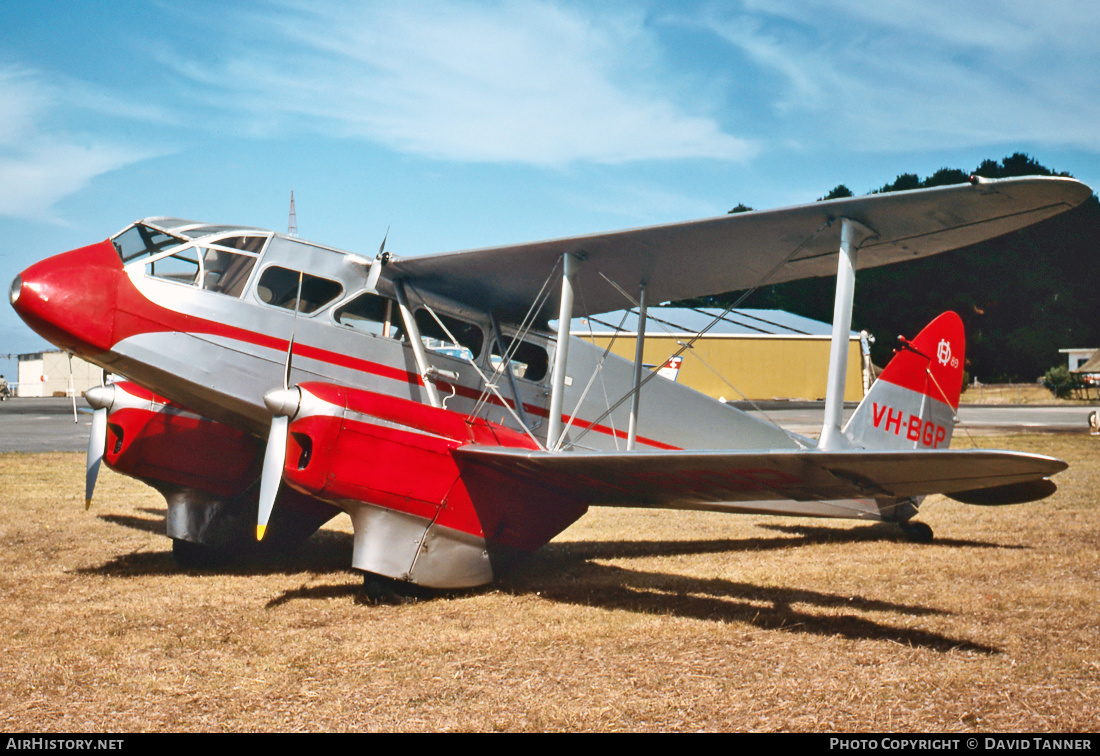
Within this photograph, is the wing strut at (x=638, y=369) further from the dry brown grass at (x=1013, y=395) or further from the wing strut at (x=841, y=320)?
the dry brown grass at (x=1013, y=395)

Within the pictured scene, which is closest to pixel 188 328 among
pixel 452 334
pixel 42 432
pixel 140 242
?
pixel 140 242

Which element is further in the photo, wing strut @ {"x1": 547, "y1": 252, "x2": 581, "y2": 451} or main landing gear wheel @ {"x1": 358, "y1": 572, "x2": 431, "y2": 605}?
wing strut @ {"x1": 547, "y1": 252, "x2": 581, "y2": 451}

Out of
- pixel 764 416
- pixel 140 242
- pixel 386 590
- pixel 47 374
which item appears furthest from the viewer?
pixel 47 374

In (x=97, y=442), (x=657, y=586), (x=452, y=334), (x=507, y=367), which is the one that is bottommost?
(x=657, y=586)

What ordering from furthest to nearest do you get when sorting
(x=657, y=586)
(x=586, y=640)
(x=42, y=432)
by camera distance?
(x=42, y=432), (x=657, y=586), (x=586, y=640)

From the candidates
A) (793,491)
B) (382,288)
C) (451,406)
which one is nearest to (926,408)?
(793,491)

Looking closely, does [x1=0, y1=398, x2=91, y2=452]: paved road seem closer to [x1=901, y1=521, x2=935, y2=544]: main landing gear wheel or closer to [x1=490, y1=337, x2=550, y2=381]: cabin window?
[x1=490, y1=337, x2=550, y2=381]: cabin window

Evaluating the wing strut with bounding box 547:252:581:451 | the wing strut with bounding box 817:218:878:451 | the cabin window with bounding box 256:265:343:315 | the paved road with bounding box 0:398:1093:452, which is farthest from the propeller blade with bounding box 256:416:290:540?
the paved road with bounding box 0:398:1093:452

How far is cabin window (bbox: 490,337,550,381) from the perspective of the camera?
26.3 ft

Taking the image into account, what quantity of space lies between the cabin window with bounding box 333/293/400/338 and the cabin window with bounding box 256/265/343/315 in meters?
0.17

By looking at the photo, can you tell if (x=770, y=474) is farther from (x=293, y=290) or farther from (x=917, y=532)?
(x=917, y=532)

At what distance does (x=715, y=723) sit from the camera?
3.82 m

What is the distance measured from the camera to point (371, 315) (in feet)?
23.0

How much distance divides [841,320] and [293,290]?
4.40m
